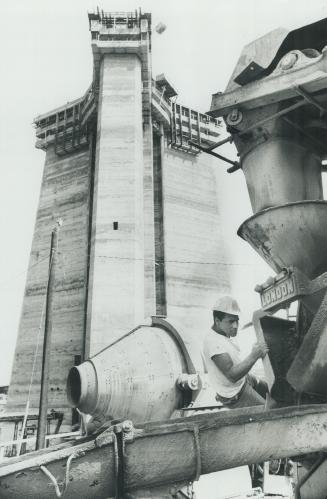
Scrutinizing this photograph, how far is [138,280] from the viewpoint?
18891 mm

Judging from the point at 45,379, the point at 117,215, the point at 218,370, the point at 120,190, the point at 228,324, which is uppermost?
the point at 120,190

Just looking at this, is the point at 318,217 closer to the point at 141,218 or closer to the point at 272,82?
the point at 272,82

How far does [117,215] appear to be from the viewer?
65.9ft

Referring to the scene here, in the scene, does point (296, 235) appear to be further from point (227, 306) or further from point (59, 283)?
point (59, 283)

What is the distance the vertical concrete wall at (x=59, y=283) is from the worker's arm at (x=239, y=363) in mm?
19445

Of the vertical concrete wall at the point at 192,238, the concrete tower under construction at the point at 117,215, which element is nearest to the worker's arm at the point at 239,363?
the concrete tower under construction at the point at 117,215

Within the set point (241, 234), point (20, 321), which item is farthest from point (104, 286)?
point (241, 234)

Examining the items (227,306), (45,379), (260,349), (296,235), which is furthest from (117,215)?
(296,235)

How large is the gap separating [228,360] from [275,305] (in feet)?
2.46

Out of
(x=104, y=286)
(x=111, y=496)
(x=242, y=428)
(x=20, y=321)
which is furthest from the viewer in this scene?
(x=20, y=321)

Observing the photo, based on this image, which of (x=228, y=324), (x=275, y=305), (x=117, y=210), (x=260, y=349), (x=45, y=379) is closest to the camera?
(x=275, y=305)

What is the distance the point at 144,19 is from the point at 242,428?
2382 centimetres

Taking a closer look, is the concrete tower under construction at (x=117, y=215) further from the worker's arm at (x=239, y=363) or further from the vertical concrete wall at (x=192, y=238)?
the worker's arm at (x=239, y=363)

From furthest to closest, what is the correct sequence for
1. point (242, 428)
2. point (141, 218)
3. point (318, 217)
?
1. point (141, 218)
2. point (318, 217)
3. point (242, 428)
